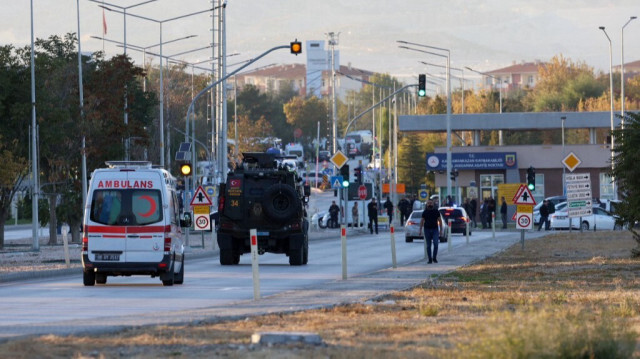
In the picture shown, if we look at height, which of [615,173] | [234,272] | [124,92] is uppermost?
[124,92]

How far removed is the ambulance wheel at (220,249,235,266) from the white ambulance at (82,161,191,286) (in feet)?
28.5

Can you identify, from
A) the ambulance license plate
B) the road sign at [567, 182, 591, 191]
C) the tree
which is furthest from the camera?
the road sign at [567, 182, 591, 191]

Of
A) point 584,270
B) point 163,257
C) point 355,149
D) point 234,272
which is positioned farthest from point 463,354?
point 355,149

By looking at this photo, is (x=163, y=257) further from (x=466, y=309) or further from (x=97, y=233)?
(x=466, y=309)

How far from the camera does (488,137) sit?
130500 millimetres

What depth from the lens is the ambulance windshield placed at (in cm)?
2652

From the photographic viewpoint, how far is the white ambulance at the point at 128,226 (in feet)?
86.4

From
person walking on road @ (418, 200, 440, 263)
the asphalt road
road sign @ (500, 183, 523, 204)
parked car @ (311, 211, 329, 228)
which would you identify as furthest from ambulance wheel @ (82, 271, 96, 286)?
road sign @ (500, 183, 523, 204)

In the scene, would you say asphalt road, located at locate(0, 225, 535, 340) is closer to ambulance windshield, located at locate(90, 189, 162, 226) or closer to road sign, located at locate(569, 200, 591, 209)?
ambulance windshield, located at locate(90, 189, 162, 226)

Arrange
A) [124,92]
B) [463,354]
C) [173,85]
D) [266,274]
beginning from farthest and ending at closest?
[173,85] → [124,92] → [266,274] → [463,354]

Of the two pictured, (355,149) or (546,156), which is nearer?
(546,156)

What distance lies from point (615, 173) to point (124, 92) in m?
25.5

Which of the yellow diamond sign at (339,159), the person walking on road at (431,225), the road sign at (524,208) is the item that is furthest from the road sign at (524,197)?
the yellow diamond sign at (339,159)

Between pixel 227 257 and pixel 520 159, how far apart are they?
56637 millimetres
